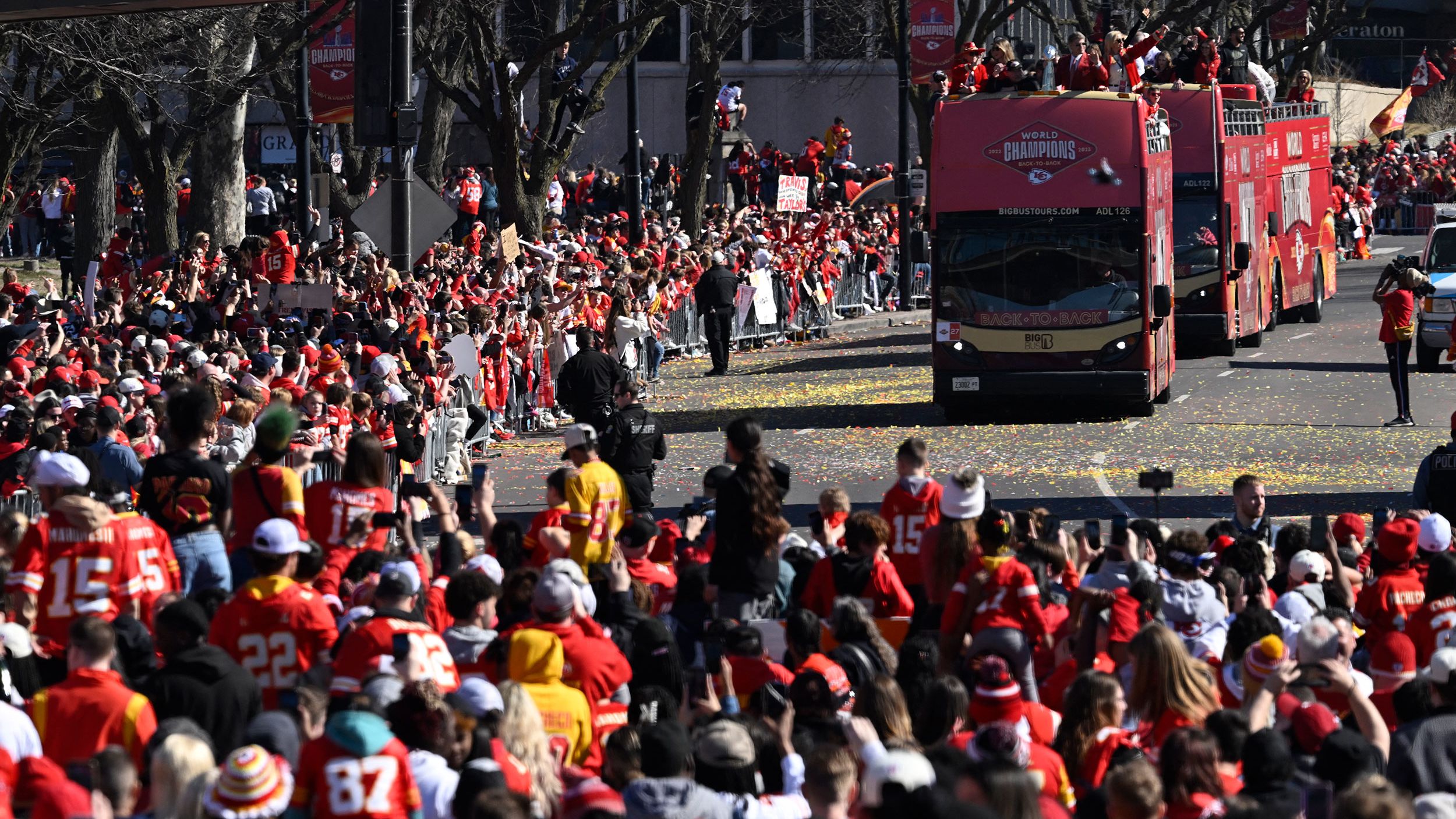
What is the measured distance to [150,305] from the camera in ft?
68.9

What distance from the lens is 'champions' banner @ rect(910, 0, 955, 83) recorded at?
3975 cm

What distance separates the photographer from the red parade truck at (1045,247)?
21688mm

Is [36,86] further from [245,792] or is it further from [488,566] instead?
[245,792]

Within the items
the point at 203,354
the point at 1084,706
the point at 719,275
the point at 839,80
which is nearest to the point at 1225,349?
the point at 719,275

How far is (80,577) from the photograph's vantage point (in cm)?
833

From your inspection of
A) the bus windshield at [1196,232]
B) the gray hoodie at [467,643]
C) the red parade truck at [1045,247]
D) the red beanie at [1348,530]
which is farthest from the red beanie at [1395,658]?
the bus windshield at [1196,232]

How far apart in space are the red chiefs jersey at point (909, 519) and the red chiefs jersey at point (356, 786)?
456 cm

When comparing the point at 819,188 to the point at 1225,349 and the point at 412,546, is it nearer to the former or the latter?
the point at 1225,349

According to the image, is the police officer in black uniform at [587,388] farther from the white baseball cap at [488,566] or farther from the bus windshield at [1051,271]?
the bus windshield at [1051,271]

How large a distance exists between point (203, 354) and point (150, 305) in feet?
14.3

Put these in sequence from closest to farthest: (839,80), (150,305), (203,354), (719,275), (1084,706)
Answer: (1084,706)
(203,354)
(150,305)
(719,275)
(839,80)

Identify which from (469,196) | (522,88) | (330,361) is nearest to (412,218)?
(330,361)

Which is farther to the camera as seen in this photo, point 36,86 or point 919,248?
point 36,86

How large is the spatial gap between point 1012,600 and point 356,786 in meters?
3.46
